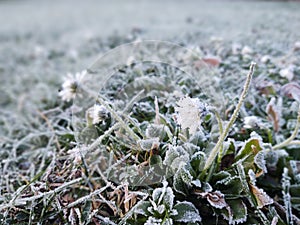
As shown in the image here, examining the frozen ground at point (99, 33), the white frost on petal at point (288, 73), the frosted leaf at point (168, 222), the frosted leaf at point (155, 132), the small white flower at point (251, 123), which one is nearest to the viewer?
the frosted leaf at point (168, 222)

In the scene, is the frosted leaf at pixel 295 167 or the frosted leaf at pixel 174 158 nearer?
the frosted leaf at pixel 174 158

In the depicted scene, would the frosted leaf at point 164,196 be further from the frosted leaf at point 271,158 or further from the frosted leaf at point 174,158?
the frosted leaf at point 271,158

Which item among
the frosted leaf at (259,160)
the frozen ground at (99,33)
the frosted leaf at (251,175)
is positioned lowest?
the frozen ground at (99,33)

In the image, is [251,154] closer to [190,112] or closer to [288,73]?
[190,112]

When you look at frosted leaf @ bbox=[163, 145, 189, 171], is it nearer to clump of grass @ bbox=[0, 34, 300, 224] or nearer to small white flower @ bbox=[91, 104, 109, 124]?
clump of grass @ bbox=[0, 34, 300, 224]

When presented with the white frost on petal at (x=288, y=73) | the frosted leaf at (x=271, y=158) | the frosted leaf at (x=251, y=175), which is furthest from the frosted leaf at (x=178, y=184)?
the white frost on petal at (x=288, y=73)

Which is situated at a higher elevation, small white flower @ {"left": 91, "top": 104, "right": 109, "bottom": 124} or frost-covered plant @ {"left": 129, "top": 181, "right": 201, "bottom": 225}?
small white flower @ {"left": 91, "top": 104, "right": 109, "bottom": 124}

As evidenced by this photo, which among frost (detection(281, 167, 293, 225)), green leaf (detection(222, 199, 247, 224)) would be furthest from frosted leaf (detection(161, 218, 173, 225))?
frost (detection(281, 167, 293, 225))

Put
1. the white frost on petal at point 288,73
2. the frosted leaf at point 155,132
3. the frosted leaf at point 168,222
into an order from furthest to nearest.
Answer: the white frost on petal at point 288,73
the frosted leaf at point 155,132
the frosted leaf at point 168,222

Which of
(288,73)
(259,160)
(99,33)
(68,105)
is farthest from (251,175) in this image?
(99,33)
